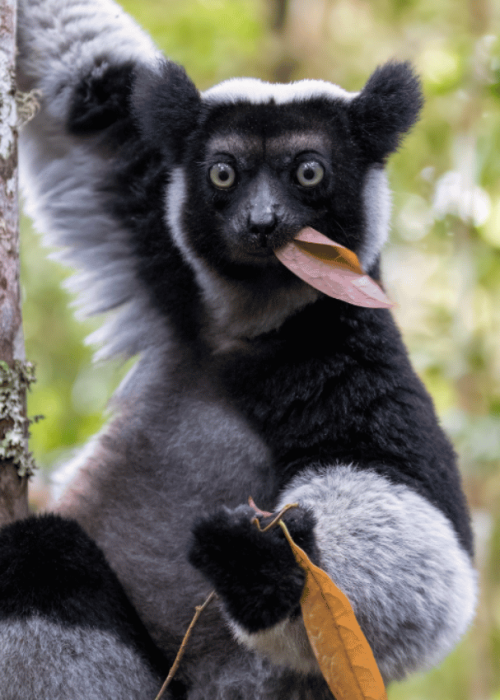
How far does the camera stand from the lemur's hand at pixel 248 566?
6.57 ft

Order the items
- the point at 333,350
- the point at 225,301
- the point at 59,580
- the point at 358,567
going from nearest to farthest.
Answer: the point at 358,567 < the point at 59,580 < the point at 333,350 < the point at 225,301

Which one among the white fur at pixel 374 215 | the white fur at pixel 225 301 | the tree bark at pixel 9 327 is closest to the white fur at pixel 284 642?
the tree bark at pixel 9 327

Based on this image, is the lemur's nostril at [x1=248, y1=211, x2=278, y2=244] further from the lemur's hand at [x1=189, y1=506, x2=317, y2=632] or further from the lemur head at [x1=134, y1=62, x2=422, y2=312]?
the lemur's hand at [x1=189, y1=506, x2=317, y2=632]

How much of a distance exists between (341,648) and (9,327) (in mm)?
1424

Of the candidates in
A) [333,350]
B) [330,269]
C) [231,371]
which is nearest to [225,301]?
[231,371]

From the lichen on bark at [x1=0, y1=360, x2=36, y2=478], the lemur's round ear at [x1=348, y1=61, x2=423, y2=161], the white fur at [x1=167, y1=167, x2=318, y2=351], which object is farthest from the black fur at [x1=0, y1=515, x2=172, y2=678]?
the lemur's round ear at [x1=348, y1=61, x2=423, y2=161]

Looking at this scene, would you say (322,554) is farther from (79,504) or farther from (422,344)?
(422,344)

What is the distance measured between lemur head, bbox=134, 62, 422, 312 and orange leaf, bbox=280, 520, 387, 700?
1216 millimetres

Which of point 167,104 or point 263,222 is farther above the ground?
point 167,104

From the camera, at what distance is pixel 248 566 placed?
6.59ft

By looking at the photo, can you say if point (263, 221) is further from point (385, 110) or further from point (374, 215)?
point (385, 110)

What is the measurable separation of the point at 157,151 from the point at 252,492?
1.53m

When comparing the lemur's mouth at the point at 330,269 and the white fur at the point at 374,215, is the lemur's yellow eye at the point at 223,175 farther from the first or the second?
the white fur at the point at 374,215

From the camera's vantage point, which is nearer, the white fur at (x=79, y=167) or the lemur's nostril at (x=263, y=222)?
the lemur's nostril at (x=263, y=222)
